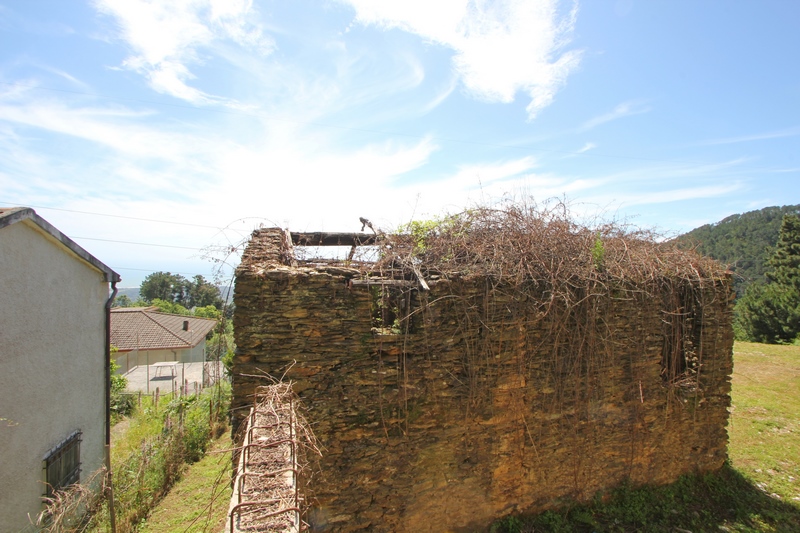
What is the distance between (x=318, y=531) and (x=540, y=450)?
325cm

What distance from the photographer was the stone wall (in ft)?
15.3

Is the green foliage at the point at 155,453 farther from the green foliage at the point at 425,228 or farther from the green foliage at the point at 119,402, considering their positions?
the green foliage at the point at 425,228

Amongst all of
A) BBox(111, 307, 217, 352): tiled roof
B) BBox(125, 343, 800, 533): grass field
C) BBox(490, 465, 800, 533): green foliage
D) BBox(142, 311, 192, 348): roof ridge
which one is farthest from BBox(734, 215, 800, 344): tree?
BBox(142, 311, 192, 348): roof ridge

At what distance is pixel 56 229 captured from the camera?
23.2ft

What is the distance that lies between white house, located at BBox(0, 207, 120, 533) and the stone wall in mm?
3992

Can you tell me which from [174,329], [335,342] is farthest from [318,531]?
[174,329]

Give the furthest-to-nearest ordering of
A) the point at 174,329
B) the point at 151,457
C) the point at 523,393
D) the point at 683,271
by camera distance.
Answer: the point at 174,329
the point at 151,457
the point at 683,271
the point at 523,393

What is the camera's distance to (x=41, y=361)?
22.0 feet

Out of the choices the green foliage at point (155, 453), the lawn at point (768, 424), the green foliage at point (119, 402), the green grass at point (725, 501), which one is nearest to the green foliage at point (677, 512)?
the green grass at point (725, 501)

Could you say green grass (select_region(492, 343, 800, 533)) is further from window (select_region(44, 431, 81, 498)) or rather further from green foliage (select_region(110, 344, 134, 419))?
green foliage (select_region(110, 344, 134, 419))

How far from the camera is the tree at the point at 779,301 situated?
23.3m

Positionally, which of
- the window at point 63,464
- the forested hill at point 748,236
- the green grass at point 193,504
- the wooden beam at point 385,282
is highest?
the forested hill at point 748,236

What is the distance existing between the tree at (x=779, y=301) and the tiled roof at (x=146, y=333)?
114ft

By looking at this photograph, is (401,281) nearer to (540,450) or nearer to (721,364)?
(540,450)
